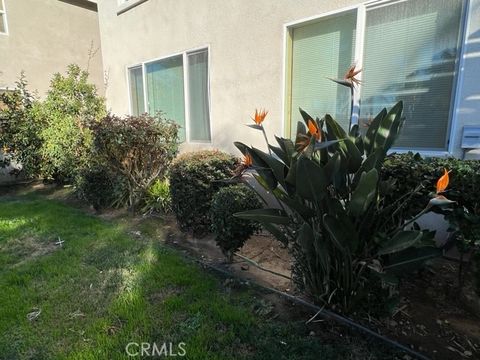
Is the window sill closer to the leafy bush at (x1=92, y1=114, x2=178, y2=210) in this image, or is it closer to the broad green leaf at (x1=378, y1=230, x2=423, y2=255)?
the leafy bush at (x1=92, y1=114, x2=178, y2=210)

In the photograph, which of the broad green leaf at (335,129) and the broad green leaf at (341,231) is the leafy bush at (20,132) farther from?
the broad green leaf at (341,231)

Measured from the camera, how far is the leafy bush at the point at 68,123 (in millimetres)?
6879

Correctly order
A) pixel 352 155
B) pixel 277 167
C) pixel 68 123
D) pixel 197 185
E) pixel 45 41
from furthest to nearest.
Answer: pixel 45 41, pixel 68 123, pixel 197 185, pixel 277 167, pixel 352 155

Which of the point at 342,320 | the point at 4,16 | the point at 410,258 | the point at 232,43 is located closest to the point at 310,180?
the point at 410,258

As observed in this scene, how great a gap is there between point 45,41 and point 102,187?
783 centimetres

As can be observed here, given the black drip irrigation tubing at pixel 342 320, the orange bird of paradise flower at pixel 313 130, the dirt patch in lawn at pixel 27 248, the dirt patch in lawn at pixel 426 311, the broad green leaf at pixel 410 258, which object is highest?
the orange bird of paradise flower at pixel 313 130

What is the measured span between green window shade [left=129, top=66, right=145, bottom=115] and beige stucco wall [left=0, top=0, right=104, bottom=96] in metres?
4.43

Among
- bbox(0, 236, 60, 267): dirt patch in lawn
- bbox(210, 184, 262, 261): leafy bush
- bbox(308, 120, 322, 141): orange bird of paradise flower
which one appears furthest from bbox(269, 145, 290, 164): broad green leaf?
bbox(0, 236, 60, 267): dirt patch in lawn

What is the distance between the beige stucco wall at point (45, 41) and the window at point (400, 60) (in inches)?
388

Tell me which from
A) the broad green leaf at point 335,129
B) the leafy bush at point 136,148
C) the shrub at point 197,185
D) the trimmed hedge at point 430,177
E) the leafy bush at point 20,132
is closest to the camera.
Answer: the trimmed hedge at point 430,177

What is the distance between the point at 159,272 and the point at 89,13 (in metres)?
12.2

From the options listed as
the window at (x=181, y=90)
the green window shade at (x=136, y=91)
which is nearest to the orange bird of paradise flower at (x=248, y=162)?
the window at (x=181, y=90)

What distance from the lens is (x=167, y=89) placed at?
22.3ft

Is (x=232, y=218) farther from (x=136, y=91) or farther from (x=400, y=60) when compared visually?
(x=136, y=91)
